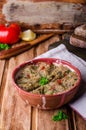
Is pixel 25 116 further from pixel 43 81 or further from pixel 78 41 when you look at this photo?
pixel 78 41

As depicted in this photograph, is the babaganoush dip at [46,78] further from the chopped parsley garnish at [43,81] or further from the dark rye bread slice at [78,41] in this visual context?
the dark rye bread slice at [78,41]

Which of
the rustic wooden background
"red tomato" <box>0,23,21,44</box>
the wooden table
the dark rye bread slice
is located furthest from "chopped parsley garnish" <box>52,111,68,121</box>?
the rustic wooden background

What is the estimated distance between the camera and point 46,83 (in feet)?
3.63

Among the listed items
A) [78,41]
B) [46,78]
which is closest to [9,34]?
[78,41]

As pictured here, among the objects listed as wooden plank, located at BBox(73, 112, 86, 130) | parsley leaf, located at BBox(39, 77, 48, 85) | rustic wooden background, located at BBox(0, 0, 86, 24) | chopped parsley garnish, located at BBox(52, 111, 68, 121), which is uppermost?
parsley leaf, located at BBox(39, 77, 48, 85)

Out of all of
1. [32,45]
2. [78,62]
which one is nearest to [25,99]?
[78,62]

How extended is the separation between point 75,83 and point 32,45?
0.54m

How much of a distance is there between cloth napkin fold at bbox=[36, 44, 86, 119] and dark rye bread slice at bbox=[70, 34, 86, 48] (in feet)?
0.25

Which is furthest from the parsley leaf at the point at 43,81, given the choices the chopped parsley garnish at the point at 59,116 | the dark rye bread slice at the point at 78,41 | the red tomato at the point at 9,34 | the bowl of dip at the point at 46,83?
the red tomato at the point at 9,34

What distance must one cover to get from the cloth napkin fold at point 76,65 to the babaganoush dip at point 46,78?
0.07m

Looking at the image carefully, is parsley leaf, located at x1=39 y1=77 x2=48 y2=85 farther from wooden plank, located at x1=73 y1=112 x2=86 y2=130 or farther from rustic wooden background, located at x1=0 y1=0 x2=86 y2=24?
rustic wooden background, located at x1=0 y1=0 x2=86 y2=24

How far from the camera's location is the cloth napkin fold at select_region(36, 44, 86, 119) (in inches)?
43.6

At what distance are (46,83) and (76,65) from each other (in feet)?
0.88

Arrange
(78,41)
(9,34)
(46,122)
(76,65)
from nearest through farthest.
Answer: (46,122)
(76,65)
(78,41)
(9,34)
